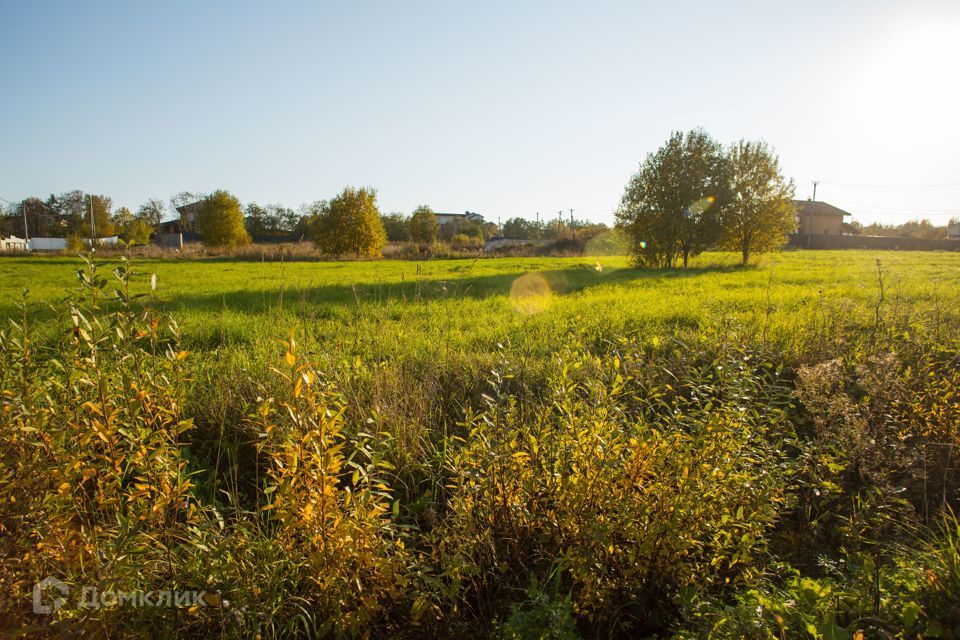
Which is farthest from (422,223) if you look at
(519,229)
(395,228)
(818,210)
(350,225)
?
(818,210)

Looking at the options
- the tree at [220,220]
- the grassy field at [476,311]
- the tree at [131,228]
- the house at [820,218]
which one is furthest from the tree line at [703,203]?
the house at [820,218]

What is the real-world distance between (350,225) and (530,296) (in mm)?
32062

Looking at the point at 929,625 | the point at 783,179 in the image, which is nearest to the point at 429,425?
the point at 929,625

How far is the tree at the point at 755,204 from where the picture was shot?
23.8 meters

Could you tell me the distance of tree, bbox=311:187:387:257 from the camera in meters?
40.0

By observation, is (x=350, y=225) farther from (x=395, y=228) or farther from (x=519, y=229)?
(x=519, y=229)

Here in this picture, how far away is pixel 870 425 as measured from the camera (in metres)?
4.14

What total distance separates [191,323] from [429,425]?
493 centimetres

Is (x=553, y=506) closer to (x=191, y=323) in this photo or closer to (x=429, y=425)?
(x=429, y=425)

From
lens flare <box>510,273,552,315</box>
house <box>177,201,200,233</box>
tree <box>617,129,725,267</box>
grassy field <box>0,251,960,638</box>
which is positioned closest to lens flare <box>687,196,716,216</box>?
tree <box>617,129,725,267</box>

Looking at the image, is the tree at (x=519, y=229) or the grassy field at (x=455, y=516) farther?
the tree at (x=519, y=229)

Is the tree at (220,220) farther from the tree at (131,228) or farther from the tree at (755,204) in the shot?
the tree at (755,204)

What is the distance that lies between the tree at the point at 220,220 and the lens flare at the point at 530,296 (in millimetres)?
39148

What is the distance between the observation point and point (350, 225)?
3997 centimetres
